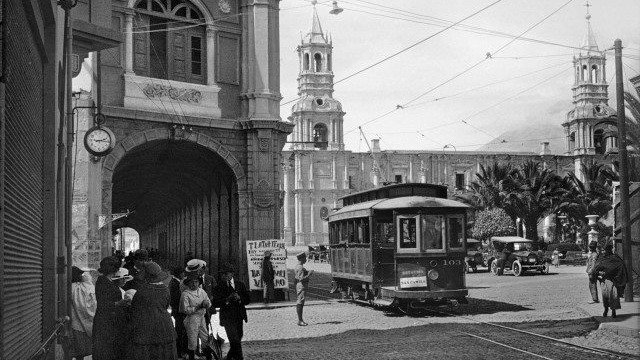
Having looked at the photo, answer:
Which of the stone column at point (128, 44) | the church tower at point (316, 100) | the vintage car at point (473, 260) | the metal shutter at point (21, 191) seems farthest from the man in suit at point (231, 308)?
the church tower at point (316, 100)

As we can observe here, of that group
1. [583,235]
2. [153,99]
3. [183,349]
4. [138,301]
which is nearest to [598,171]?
[583,235]

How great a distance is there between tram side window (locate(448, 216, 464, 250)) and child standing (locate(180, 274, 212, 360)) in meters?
8.74

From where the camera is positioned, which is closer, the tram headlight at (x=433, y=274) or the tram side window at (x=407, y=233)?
the tram headlight at (x=433, y=274)

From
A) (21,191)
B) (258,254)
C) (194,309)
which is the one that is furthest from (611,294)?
(21,191)

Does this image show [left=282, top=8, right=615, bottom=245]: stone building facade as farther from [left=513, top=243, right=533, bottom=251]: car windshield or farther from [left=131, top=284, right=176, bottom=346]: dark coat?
[left=131, top=284, right=176, bottom=346]: dark coat

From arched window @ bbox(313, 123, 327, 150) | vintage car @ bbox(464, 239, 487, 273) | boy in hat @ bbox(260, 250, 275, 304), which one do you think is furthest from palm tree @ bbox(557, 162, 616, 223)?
arched window @ bbox(313, 123, 327, 150)

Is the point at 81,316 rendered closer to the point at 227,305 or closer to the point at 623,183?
the point at 227,305

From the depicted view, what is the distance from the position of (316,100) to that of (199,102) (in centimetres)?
6715

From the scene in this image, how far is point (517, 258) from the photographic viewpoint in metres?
36.3

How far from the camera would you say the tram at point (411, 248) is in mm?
17859

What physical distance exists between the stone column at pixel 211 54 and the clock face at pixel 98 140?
5658 mm

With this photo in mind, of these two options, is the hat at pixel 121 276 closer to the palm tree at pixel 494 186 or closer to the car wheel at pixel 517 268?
the car wheel at pixel 517 268

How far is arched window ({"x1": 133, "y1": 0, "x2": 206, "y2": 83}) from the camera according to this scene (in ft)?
72.2

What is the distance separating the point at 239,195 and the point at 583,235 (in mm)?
36594
